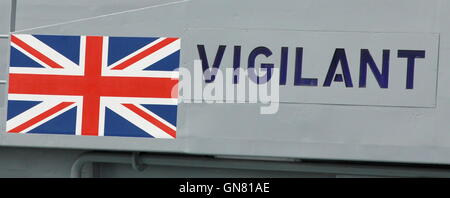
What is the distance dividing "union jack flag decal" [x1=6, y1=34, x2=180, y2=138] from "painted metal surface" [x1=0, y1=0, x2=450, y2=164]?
0.13 feet

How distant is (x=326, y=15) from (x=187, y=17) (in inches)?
21.1

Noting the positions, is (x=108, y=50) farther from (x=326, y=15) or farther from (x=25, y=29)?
(x=326, y=15)

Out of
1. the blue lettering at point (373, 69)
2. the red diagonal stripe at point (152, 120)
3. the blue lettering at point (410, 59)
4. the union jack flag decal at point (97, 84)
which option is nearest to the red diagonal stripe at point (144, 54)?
the union jack flag decal at point (97, 84)

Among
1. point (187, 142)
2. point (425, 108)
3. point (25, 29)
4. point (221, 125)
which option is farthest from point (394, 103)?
point (25, 29)

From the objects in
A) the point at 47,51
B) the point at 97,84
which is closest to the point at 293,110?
the point at 97,84

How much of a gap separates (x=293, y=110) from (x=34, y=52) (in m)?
1.06

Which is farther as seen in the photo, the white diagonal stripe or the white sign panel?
the white diagonal stripe

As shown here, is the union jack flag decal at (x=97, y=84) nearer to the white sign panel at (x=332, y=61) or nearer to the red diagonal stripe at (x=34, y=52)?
the red diagonal stripe at (x=34, y=52)

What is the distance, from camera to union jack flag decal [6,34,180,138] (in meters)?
2.34

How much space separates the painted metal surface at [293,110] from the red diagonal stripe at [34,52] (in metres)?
0.06

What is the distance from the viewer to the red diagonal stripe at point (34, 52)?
2.38 m

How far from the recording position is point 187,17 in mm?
2320

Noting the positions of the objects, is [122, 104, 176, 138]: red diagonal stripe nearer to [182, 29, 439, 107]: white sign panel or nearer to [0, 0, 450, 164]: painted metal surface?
[0, 0, 450, 164]: painted metal surface

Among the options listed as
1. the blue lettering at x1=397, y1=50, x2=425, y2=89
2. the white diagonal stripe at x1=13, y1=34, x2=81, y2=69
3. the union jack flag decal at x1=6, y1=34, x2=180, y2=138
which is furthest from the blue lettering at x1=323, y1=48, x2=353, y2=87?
the white diagonal stripe at x1=13, y1=34, x2=81, y2=69
